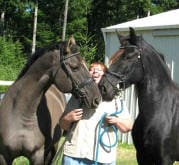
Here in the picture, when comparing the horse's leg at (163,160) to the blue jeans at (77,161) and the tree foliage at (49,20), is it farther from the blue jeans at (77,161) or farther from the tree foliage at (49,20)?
the tree foliage at (49,20)

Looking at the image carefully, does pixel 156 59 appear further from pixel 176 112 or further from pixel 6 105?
pixel 6 105

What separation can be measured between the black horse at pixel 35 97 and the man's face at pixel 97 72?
0.06m

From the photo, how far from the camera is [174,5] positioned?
46781 millimetres

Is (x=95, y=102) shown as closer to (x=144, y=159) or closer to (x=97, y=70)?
(x=97, y=70)

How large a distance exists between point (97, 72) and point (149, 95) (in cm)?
74

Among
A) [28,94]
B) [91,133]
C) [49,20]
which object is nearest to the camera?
[91,133]

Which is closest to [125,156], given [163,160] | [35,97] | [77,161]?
[163,160]

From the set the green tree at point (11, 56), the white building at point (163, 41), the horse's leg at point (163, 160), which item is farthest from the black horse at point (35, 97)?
the green tree at point (11, 56)

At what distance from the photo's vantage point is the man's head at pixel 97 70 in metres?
4.86

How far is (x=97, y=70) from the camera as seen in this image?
4.88 m

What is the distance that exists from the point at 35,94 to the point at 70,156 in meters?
0.96

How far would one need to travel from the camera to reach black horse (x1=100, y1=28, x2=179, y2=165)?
512 cm

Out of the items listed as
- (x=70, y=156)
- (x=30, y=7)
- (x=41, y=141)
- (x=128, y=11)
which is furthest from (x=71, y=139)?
(x=128, y=11)

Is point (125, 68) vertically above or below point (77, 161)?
above
